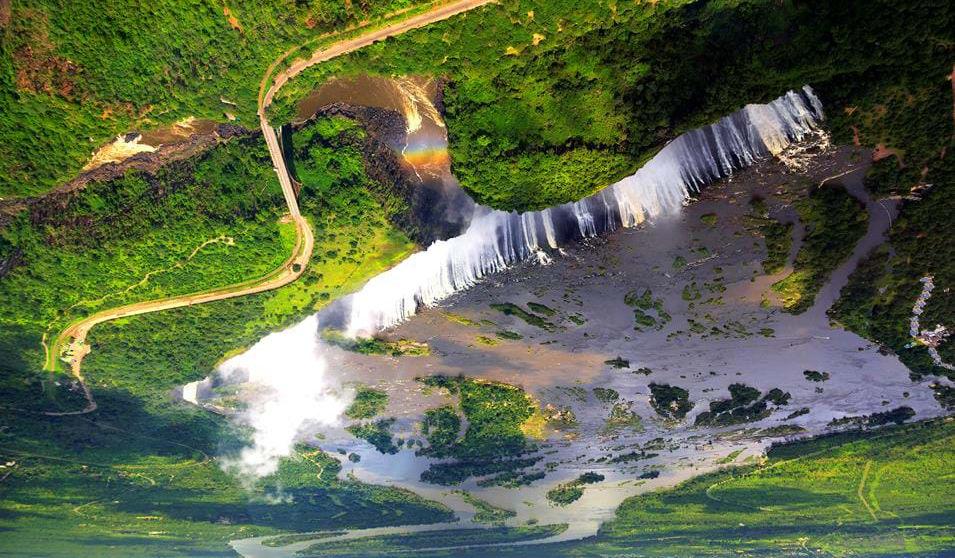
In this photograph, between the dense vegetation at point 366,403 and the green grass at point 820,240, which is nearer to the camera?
the green grass at point 820,240

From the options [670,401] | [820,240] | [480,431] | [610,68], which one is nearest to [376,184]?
[610,68]

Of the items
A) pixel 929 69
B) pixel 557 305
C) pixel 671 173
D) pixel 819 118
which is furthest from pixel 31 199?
pixel 929 69

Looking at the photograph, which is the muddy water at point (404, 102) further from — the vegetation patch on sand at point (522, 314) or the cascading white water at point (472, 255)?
the vegetation patch on sand at point (522, 314)

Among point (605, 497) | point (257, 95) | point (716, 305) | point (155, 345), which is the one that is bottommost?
point (605, 497)

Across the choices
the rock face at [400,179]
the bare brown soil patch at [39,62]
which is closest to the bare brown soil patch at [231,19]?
the rock face at [400,179]

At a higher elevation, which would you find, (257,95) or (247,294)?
(257,95)

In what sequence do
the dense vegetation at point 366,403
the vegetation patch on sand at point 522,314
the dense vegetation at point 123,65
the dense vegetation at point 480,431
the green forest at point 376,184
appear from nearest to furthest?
the green forest at point 376,184
the dense vegetation at point 123,65
the vegetation patch on sand at point 522,314
the dense vegetation at point 480,431
the dense vegetation at point 366,403

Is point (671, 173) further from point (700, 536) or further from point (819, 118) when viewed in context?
point (700, 536)
